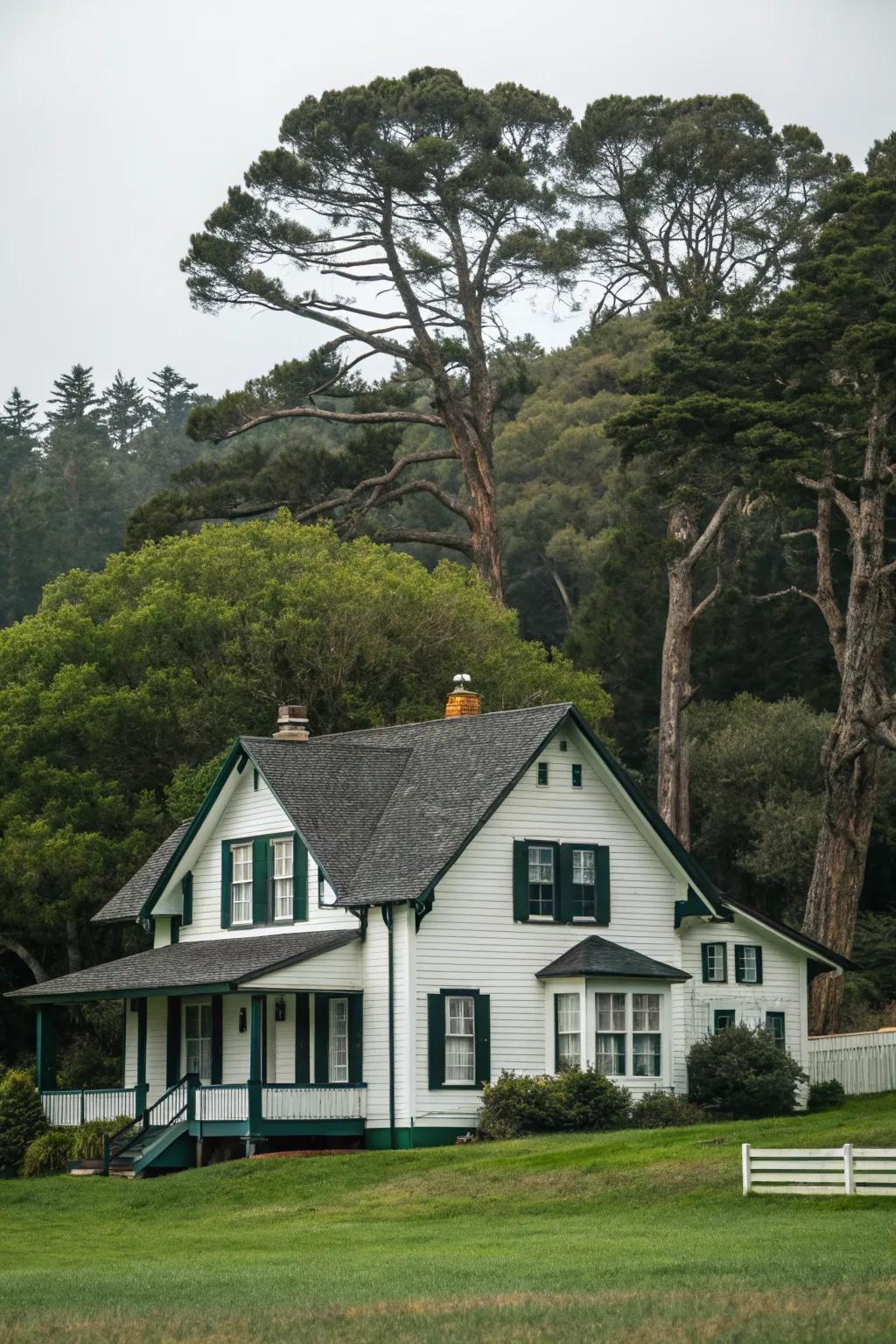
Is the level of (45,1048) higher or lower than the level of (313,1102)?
higher

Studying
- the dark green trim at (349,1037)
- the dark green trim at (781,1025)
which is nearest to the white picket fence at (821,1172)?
the dark green trim at (349,1037)

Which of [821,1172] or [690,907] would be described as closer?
[821,1172]

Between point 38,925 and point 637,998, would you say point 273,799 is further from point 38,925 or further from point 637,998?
point 38,925

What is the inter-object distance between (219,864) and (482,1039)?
7.35 meters

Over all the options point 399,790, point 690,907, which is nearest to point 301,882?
point 399,790

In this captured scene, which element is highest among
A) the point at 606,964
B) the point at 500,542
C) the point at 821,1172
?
the point at 500,542

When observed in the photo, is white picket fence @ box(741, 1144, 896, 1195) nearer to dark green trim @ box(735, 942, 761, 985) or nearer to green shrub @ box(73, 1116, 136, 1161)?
dark green trim @ box(735, 942, 761, 985)

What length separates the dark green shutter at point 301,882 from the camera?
4034 centimetres

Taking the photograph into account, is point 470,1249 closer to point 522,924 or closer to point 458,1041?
point 458,1041

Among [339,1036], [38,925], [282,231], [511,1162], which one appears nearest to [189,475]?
[282,231]

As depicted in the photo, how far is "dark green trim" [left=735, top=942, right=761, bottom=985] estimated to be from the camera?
42.3 meters

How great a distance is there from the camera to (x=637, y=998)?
3959 cm

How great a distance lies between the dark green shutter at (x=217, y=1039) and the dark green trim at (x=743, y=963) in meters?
10.1

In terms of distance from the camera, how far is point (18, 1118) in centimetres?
4075
